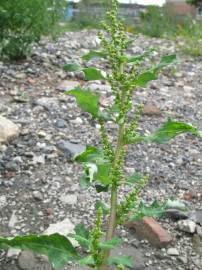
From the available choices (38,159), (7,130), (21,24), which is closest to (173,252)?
(38,159)

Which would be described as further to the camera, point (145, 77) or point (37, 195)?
point (37, 195)

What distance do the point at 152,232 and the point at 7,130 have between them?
148 cm

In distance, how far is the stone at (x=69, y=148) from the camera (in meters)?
4.09

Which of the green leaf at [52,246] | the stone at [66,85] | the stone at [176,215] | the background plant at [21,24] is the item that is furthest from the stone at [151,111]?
the green leaf at [52,246]

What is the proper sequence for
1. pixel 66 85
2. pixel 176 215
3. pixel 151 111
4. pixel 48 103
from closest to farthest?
pixel 176 215 → pixel 48 103 → pixel 151 111 → pixel 66 85

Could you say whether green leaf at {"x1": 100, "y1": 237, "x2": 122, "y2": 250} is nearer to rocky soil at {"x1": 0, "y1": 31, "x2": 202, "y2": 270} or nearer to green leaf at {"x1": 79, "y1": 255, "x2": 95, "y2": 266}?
green leaf at {"x1": 79, "y1": 255, "x2": 95, "y2": 266}

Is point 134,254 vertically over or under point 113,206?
under

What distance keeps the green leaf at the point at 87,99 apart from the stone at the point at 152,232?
54.4 inches

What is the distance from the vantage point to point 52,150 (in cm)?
414

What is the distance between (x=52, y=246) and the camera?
206 cm

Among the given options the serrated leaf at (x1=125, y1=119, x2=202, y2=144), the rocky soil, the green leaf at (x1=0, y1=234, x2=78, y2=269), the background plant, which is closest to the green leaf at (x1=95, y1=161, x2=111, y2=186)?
the serrated leaf at (x1=125, y1=119, x2=202, y2=144)

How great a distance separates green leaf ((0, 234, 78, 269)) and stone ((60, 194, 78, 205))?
1.51 m

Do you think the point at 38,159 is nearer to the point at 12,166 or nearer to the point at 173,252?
the point at 12,166

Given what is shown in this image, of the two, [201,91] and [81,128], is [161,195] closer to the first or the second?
[81,128]
